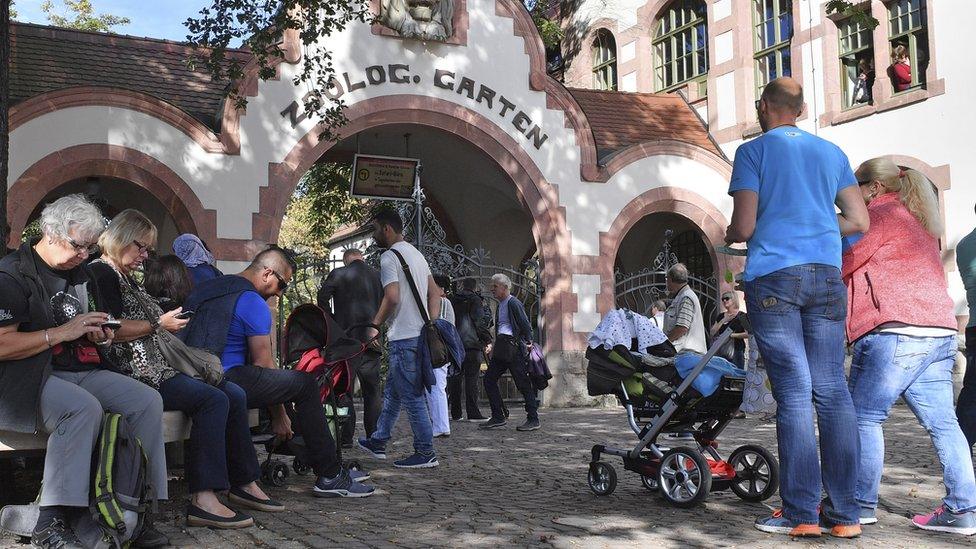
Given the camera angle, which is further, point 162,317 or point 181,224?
point 181,224

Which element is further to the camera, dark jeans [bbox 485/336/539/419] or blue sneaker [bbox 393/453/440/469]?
dark jeans [bbox 485/336/539/419]

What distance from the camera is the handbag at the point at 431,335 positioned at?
8023 millimetres

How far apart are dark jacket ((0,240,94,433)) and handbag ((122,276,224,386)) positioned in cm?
66

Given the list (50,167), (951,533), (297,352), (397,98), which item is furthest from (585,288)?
(951,533)

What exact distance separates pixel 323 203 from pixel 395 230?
14.8 metres

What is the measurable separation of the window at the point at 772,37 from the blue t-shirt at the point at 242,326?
15271mm

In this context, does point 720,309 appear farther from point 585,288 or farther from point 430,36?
point 430,36

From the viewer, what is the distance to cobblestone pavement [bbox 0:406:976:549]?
5184 millimetres

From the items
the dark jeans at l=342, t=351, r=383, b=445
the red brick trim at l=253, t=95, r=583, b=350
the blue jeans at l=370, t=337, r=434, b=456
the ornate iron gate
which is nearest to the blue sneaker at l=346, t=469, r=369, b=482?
the blue jeans at l=370, t=337, r=434, b=456

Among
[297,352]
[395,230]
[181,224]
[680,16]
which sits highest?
[680,16]

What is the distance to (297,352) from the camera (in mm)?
7191

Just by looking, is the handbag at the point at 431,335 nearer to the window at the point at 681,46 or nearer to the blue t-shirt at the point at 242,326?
the blue t-shirt at the point at 242,326

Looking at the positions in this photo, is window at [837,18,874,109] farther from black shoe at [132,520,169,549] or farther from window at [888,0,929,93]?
black shoe at [132,520,169,549]

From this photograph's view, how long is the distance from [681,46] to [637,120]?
413 centimetres
